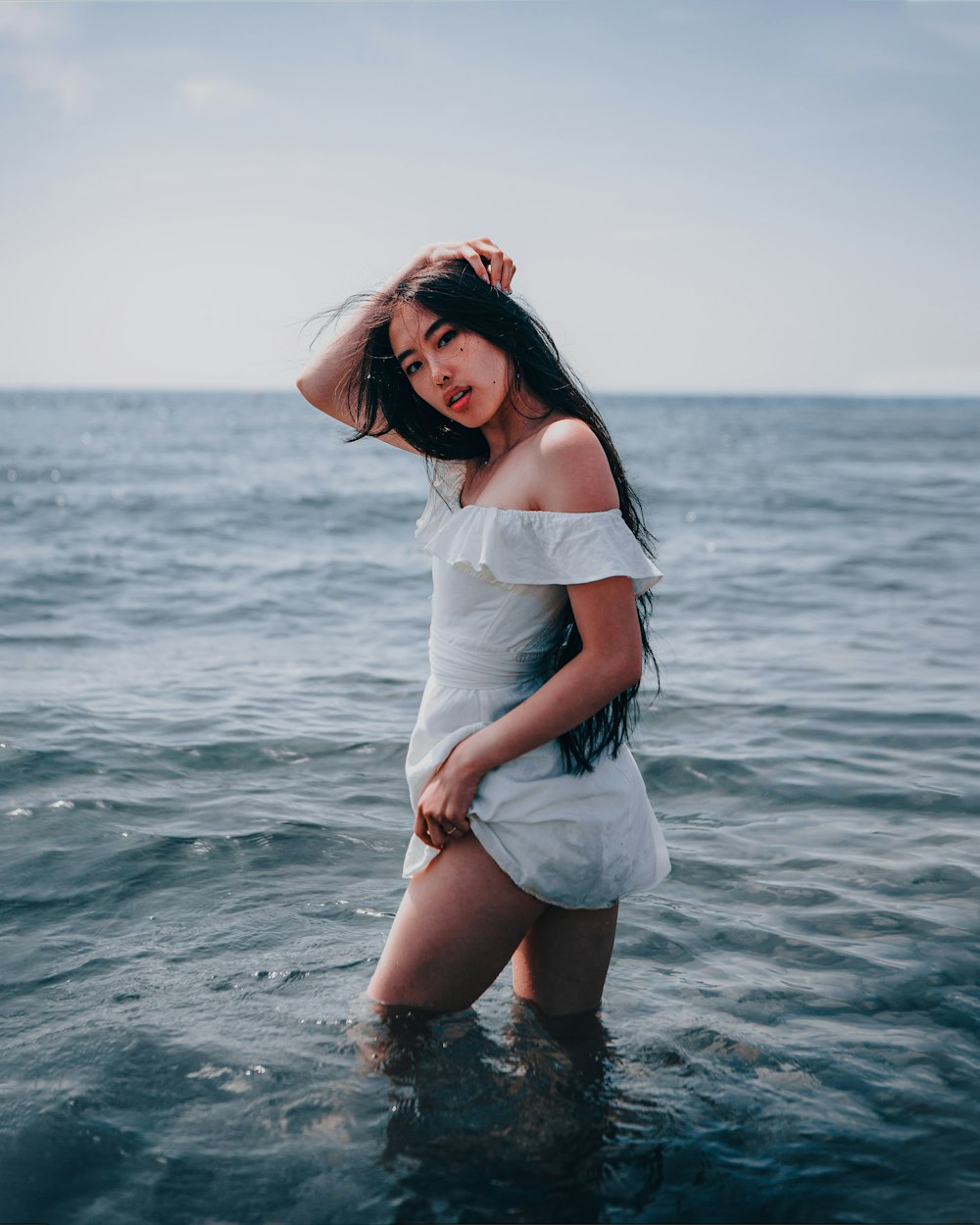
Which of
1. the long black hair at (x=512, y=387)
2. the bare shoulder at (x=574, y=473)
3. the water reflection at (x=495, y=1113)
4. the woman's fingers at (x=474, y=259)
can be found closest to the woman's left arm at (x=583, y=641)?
the bare shoulder at (x=574, y=473)

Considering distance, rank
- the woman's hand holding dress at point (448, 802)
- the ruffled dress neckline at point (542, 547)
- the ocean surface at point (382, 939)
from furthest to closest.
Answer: the ocean surface at point (382, 939)
the woman's hand holding dress at point (448, 802)
the ruffled dress neckline at point (542, 547)

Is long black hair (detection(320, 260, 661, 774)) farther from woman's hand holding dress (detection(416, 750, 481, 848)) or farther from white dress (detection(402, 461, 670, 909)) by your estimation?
woman's hand holding dress (detection(416, 750, 481, 848))

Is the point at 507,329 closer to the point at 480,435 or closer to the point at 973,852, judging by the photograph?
the point at 480,435

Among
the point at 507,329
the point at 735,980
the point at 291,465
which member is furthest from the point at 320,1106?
the point at 291,465

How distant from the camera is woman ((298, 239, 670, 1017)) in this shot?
8.21ft

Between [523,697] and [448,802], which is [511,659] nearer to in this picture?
[523,697]

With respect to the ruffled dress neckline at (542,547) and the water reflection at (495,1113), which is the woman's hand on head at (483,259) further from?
the water reflection at (495,1113)

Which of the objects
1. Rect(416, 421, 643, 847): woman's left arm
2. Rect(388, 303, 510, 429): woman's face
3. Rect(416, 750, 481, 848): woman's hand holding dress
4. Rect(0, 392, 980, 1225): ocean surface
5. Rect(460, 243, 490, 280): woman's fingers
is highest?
Rect(460, 243, 490, 280): woman's fingers

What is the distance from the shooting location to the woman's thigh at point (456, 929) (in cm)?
265

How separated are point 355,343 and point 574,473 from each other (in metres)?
0.89

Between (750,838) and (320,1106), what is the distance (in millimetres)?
2823

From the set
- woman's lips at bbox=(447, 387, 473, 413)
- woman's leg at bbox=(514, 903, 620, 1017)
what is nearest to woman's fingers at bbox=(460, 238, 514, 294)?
woman's lips at bbox=(447, 387, 473, 413)

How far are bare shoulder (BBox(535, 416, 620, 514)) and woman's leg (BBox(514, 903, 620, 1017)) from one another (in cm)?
104

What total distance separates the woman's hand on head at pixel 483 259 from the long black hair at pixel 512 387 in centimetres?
2
